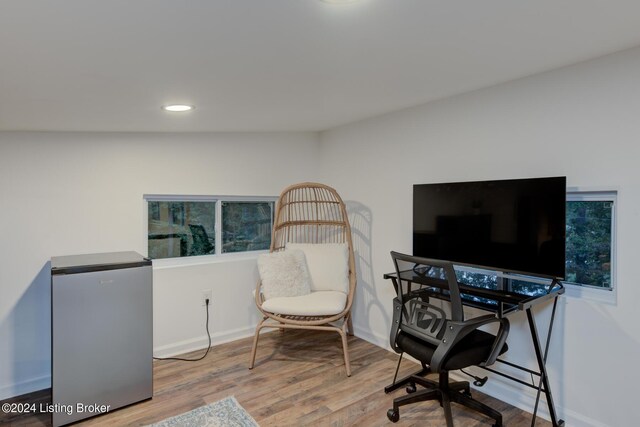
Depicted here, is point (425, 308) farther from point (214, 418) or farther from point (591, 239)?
point (214, 418)

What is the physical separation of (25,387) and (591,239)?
3.78 metres

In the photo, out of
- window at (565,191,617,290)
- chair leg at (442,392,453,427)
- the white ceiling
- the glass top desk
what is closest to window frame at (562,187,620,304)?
window at (565,191,617,290)

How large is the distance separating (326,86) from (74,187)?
2.06m

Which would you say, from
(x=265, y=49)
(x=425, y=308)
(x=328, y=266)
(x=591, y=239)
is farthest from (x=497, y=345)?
(x=265, y=49)

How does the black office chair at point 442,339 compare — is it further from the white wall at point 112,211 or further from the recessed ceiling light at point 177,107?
the white wall at point 112,211

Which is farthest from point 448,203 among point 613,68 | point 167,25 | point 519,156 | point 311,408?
point 167,25

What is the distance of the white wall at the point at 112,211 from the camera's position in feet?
8.46

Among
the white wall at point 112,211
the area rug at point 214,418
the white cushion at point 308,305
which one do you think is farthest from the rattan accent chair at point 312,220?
the area rug at point 214,418

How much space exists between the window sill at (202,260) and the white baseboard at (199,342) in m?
0.66

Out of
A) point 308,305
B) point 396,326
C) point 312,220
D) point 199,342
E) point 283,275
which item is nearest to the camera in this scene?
point 396,326

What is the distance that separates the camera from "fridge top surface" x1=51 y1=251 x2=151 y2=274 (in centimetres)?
218

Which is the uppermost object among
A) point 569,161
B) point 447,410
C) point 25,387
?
point 569,161

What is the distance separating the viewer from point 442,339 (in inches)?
78.5

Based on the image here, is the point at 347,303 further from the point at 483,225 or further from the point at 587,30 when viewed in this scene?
the point at 587,30
